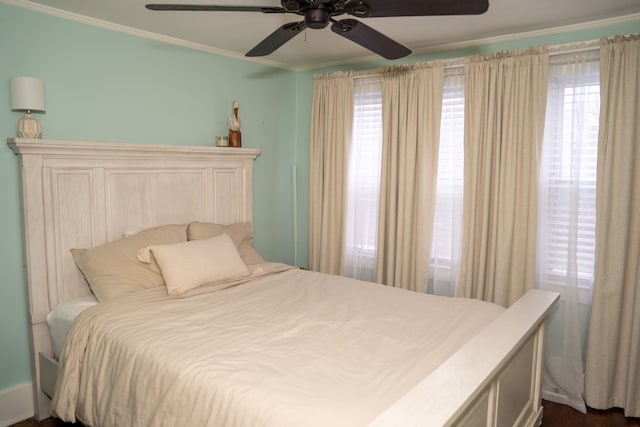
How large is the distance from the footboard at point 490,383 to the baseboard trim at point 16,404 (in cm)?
246

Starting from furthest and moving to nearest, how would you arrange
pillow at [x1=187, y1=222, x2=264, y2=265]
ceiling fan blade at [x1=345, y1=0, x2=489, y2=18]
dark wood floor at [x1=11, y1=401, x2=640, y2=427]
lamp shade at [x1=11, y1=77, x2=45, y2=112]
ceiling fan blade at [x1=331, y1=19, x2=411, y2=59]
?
pillow at [x1=187, y1=222, x2=264, y2=265]
dark wood floor at [x1=11, y1=401, x2=640, y2=427]
lamp shade at [x1=11, y1=77, x2=45, y2=112]
ceiling fan blade at [x1=331, y1=19, x2=411, y2=59]
ceiling fan blade at [x1=345, y1=0, x2=489, y2=18]

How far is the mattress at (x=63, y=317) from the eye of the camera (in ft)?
8.25

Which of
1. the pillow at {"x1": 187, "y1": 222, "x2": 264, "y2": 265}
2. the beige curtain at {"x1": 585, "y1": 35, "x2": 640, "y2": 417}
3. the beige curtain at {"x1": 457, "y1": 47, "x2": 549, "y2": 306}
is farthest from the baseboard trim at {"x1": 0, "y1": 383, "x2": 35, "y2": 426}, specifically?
the beige curtain at {"x1": 585, "y1": 35, "x2": 640, "y2": 417}

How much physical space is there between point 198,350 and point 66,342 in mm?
866

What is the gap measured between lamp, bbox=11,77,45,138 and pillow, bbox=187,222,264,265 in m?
1.09

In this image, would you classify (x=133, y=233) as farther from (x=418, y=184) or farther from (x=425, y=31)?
(x=425, y=31)

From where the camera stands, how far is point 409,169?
3488mm

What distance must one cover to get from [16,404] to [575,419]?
3.35 meters

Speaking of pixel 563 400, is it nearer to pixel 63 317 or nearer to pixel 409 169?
pixel 409 169

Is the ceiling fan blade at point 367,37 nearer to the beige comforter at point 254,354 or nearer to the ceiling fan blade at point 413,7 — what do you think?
the ceiling fan blade at point 413,7

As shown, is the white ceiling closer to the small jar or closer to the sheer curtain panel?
the sheer curtain panel

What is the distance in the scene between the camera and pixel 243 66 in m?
3.81

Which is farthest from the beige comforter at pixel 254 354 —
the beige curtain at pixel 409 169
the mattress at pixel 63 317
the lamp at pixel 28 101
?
the lamp at pixel 28 101

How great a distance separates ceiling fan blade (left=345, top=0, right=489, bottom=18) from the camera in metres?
1.73
